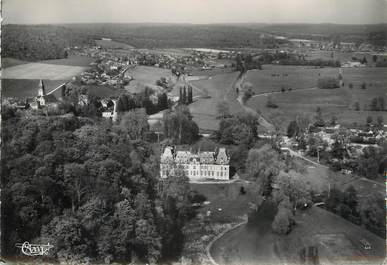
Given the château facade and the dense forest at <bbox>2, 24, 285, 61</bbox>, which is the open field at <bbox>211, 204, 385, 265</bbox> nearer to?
the château facade

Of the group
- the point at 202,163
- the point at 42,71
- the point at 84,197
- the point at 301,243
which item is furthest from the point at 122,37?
the point at 301,243

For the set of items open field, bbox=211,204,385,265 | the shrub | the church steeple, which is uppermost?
the church steeple

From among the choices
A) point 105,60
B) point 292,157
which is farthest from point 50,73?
point 292,157

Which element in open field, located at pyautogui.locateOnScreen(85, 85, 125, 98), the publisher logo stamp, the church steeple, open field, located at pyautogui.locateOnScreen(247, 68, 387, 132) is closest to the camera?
the publisher logo stamp

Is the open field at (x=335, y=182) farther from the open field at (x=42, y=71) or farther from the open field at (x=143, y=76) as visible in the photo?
the open field at (x=42, y=71)

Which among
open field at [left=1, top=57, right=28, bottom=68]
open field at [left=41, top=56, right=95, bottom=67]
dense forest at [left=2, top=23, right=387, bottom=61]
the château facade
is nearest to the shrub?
the château facade
